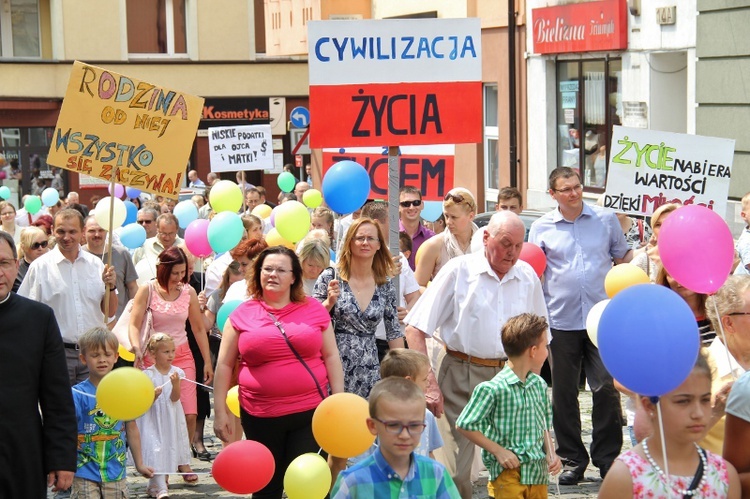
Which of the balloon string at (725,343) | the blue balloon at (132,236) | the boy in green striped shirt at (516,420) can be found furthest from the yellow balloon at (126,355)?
the balloon string at (725,343)

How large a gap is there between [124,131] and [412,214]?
2.43 metres

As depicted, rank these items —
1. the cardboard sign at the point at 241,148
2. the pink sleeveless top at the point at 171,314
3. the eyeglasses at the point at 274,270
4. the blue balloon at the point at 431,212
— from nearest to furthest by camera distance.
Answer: the eyeglasses at the point at 274,270 < the pink sleeveless top at the point at 171,314 < the blue balloon at the point at 431,212 < the cardboard sign at the point at 241,148

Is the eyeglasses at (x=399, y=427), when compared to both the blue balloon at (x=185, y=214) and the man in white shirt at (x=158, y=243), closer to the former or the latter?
the man in white shirt at (x=158, y=243)

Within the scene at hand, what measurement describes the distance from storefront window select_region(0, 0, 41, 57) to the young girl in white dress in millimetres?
30171

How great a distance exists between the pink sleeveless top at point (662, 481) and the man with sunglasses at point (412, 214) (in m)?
6.22

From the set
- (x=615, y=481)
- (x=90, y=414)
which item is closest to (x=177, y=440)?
(x=90, y=414)

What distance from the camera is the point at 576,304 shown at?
9164 millimetres

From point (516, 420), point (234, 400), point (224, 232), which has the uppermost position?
point (224, 232)

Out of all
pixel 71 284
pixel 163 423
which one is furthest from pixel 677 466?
pixel 71 284

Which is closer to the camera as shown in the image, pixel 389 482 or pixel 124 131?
pixel 389 482

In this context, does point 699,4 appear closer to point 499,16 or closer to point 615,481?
point 499,16

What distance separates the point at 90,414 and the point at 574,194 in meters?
3.57

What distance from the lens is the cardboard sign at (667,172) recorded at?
9758 millimetres

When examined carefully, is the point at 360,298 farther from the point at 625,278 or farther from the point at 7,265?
the point at 7,265
